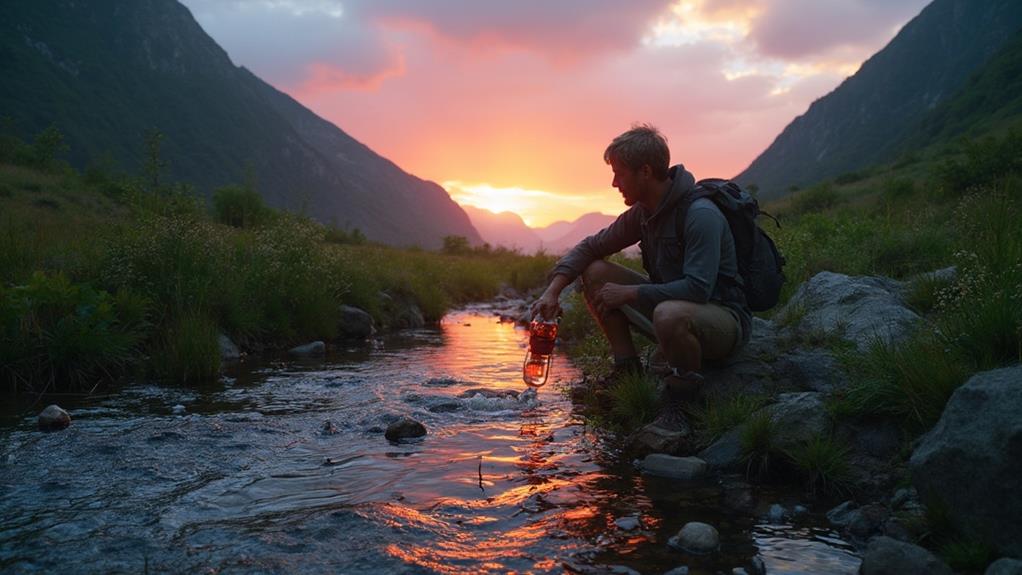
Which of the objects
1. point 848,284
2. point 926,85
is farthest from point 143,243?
point 926,85

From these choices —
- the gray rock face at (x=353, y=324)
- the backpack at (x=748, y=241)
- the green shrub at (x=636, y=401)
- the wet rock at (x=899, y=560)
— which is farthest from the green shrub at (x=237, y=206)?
the wet rock at (x=899, y=560)

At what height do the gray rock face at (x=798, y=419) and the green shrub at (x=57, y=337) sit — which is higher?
the green shrub at (x=57, y=337)

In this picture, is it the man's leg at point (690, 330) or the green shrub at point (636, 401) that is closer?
the man's leg at point (690, 330)

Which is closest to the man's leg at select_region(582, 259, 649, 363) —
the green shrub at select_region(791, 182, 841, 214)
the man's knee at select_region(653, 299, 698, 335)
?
the man's knee at select_region(653, 299, 698, 335)

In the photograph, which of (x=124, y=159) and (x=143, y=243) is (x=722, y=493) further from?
(x=124, y=159)

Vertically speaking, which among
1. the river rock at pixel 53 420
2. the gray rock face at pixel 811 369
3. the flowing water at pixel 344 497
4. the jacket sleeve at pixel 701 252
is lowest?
the flowing water at pixel 344 497

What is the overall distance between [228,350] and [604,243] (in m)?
6.21

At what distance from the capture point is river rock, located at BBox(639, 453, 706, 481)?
4746 mm

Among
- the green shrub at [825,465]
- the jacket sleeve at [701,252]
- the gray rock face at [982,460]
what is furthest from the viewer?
the jacket sleeve at [701,252]

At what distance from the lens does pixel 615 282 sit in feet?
20.4

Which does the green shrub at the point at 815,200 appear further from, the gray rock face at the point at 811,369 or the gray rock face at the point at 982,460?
the gray rock face at the point at 982,460

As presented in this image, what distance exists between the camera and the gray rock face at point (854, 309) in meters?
5.74

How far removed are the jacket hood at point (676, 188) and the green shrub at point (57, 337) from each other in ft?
20.4

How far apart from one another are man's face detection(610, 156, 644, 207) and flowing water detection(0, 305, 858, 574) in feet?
6.86
